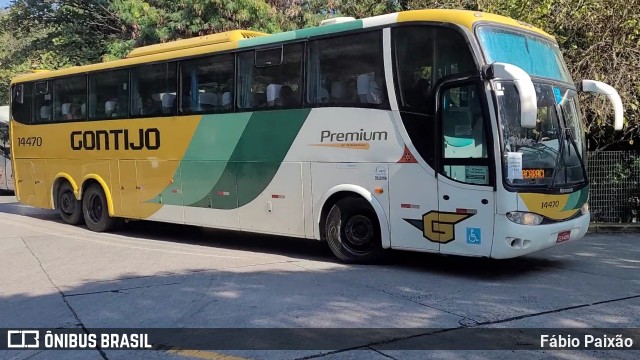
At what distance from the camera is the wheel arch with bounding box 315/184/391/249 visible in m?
8.30

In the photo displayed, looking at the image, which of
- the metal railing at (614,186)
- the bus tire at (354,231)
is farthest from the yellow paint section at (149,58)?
the metal railing at (614,186)

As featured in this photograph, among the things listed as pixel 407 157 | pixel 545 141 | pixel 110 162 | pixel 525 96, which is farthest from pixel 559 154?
pixel 110 162

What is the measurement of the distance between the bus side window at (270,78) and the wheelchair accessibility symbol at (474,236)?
3.22 m

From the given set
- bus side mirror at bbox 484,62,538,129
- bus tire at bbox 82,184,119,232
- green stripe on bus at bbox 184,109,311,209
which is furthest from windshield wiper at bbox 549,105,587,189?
bus tire at bbox 82,184,119,232

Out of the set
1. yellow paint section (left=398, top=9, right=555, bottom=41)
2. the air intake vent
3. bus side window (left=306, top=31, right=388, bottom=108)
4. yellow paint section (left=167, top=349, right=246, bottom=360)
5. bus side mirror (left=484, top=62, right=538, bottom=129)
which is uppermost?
the air intake vent

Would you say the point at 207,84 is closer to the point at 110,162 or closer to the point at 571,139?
the point at 110,162

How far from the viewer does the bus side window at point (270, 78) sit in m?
9.13

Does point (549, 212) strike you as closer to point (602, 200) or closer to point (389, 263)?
point (389, 263)

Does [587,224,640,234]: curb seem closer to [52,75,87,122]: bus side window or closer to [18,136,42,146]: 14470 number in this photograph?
[52,75,87,122]: bus side window

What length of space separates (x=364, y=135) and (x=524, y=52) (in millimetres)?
2373

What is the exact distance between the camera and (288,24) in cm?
1752

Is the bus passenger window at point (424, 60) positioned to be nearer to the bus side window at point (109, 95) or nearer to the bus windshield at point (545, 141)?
the bus windshield at point (545, 141)

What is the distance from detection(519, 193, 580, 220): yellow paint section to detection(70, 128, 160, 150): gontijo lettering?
680cm

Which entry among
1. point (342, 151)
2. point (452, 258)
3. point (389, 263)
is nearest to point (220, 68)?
point (342, 151)
